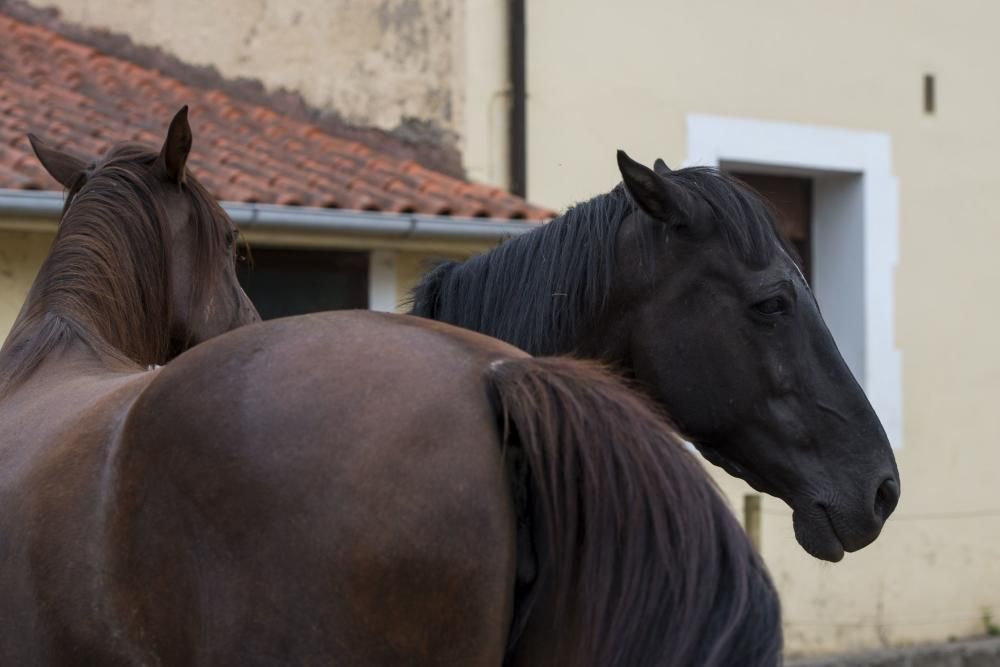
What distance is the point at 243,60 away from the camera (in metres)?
9.12

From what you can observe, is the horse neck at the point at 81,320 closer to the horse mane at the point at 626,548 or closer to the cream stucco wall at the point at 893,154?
the horse mane at the point at 626,548

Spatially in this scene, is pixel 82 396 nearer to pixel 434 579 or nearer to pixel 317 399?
pixel 317 399

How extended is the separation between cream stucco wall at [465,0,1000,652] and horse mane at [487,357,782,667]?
6822 millimetres

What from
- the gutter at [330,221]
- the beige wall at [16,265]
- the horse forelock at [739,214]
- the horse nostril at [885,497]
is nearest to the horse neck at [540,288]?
the horse forelock at [739,214]

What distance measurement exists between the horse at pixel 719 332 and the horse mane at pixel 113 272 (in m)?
0.80

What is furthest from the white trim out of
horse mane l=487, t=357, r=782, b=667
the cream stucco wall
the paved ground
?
horse mane l=487, t=357, r=782, b=667

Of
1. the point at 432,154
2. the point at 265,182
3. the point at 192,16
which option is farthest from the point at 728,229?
the point at 192,16

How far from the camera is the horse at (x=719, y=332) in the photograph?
3488 mm

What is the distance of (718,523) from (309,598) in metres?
0.61

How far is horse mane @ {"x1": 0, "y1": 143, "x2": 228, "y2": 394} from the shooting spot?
10.9 feet

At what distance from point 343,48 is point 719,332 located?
5940 millimetres

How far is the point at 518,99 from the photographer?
8945 millimetres

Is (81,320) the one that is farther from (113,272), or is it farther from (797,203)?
(797,203)

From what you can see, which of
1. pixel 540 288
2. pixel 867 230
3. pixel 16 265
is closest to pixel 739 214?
pixel 540 288
